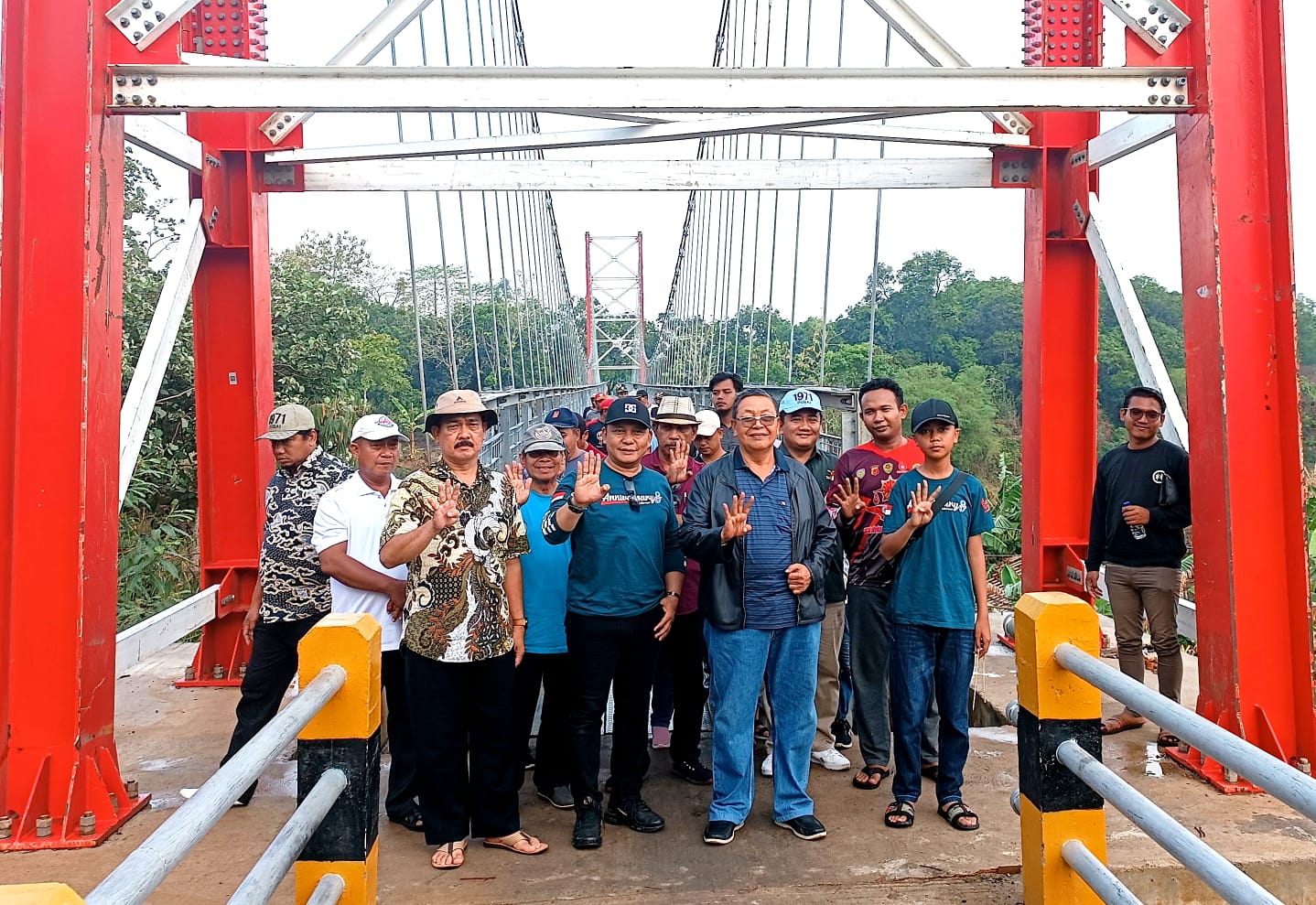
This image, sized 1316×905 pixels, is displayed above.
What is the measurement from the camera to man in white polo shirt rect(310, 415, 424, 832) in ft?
10.4

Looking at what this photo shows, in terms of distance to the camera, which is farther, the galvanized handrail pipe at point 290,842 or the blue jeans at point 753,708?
the blue jeans at point 753,708

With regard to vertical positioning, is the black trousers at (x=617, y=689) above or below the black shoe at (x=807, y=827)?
above

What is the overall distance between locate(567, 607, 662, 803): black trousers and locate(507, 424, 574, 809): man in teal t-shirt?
111 millimetres

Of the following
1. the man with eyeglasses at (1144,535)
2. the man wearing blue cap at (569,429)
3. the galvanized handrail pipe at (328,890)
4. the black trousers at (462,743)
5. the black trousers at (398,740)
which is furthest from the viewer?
the man wearing blue cap at (569,429)

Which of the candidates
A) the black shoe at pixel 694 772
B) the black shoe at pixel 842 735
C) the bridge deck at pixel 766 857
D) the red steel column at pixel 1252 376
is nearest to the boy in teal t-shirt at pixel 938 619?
the bridge deck at pixel 766 857

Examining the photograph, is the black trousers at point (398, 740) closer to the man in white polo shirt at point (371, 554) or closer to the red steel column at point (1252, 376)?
the man in white polo shirt at point (371, 554)

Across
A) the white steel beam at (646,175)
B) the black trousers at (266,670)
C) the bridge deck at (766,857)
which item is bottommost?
the bridge deck at (766,857)

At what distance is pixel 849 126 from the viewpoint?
4.53 metres

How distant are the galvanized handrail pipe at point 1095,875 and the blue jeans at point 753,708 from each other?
1.07 meters

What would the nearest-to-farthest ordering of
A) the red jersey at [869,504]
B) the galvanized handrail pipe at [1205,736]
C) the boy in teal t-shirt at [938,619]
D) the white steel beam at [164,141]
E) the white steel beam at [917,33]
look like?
the galvanized handrail pipe at [1205,736] < the boy in teal t-shirt at [938,619] < the red jersey at [869,504] < the white steel beam at [164,141] < the white steel beam at [917,33]

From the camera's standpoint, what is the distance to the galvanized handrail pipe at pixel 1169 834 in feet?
4.82

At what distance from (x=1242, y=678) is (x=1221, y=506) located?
0.59m

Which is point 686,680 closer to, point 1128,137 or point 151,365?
point 151,365

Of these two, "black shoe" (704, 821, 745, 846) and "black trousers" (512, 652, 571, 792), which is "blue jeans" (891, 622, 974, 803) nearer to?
"black shoe" (704, 821, 745, 846)
